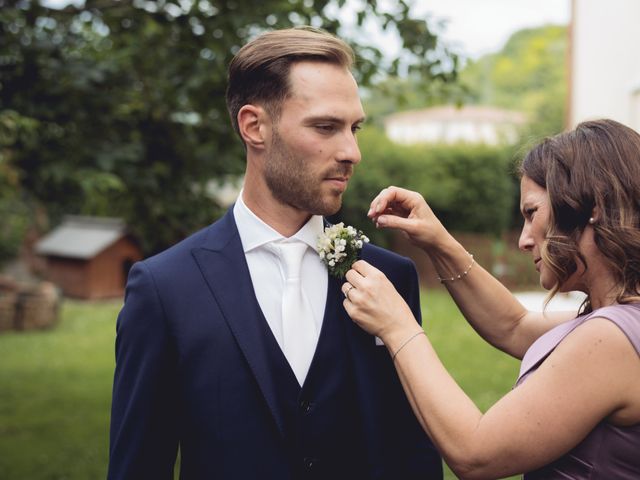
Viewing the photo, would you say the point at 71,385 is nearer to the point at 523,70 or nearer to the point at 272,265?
the point at 272,265

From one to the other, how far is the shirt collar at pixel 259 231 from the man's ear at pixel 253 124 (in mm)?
215

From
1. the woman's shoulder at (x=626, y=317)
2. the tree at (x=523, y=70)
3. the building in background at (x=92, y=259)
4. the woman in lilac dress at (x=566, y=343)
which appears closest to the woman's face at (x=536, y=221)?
the woman in lilac dress at (x=566, y=343)

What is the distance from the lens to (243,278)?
232 centimetres

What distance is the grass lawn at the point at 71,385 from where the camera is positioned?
25.1 feet

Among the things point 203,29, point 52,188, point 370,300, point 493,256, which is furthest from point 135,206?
point 493,256

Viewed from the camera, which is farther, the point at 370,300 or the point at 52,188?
the point at 52,188

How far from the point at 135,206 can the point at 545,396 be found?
462 centimetres

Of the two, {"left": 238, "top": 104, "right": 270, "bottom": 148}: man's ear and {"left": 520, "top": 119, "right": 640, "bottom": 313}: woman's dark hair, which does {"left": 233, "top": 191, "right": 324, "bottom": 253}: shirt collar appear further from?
{"left": 520, "top": 119, "right": 640, "bottom": 313}: woman's dark hair

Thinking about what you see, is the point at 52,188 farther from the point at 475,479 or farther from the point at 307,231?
the point at 475,479

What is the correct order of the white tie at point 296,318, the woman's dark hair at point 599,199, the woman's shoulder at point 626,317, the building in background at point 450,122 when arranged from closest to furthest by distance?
the woman's shoulder at point 626,317 → the woman's dark hair at point 599,199 → the white tie at point 296,318 → the building in background at point 450,122

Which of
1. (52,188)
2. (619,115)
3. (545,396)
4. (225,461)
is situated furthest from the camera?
(619,115)

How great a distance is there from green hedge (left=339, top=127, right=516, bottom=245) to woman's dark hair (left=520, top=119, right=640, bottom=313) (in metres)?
21.1

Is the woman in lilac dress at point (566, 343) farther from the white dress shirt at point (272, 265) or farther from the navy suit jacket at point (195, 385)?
the navy suit jacket at point (195, 385)

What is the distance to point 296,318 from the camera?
232 centimetres
